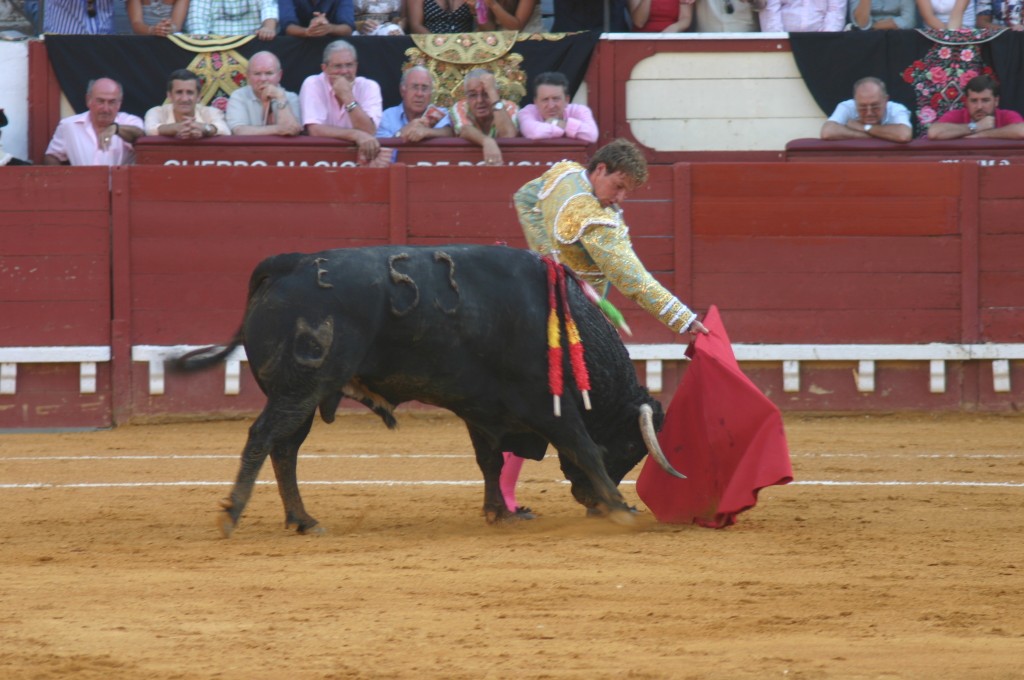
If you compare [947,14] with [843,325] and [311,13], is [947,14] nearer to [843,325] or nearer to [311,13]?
[843,325]

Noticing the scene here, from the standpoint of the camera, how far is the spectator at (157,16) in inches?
341

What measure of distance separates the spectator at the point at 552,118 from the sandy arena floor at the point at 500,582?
8.68 ft

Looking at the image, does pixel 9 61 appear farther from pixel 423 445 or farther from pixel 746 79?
pixel 746 79

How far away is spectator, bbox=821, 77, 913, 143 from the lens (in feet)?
27.0

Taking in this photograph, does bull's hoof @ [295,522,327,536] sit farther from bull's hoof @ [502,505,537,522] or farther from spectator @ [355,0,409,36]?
spectator @ [355,0,409,36]

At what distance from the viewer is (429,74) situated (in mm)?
8367

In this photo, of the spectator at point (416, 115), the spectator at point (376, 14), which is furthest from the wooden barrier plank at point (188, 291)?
the spectator at point (376, 14)

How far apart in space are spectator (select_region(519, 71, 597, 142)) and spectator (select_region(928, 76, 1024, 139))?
6.49ft

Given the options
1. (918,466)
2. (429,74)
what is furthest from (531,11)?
(918,466)

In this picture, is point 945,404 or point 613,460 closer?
point 613,460

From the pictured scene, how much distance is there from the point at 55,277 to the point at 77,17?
193 centimetres

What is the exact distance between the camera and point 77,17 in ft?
29.2

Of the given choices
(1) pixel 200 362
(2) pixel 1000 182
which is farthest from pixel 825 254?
(1) pixel 200 362

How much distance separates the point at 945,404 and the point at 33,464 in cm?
472
